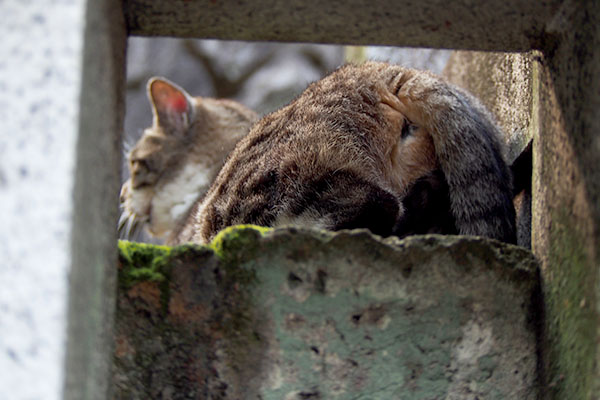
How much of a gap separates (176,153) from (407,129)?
8.35 ft

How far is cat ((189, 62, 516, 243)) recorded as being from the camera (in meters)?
2.06

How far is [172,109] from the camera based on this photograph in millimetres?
4527

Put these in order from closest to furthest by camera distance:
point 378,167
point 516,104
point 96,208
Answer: point 96,208 < point 378,167 < point 516,104

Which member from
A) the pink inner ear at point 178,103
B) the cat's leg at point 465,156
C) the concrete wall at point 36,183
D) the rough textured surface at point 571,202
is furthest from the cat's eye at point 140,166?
the concrete wall at point 36,183

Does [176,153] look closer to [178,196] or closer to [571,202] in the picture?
[178,196]

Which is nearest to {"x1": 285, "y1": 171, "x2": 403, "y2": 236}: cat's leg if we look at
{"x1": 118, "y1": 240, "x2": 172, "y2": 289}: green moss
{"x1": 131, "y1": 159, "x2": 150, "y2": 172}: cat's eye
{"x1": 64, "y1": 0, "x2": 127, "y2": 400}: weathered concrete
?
{"x1": 118, "y1": 240, "x2": 172, "y2": 289}: green moss

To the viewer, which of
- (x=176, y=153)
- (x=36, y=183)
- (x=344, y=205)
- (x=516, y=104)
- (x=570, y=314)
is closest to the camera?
(x=36, y=183)

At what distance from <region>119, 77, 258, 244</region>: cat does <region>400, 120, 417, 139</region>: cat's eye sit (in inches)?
87.9

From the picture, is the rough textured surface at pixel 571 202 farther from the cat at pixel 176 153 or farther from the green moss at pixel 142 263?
the cat at pixel 176 153

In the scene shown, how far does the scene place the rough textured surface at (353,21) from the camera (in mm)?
1491

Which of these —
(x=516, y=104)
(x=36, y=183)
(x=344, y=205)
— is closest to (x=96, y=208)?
(x=36, y=183)

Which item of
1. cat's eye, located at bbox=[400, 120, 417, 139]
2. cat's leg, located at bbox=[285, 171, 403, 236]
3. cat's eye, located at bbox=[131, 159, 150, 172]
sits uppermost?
cat's eye, located at bbox=[131, 159, 150, 172]

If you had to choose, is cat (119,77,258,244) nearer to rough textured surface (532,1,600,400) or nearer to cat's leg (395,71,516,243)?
cat's leg (395,71,516,243)

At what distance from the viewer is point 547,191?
5.35ft
